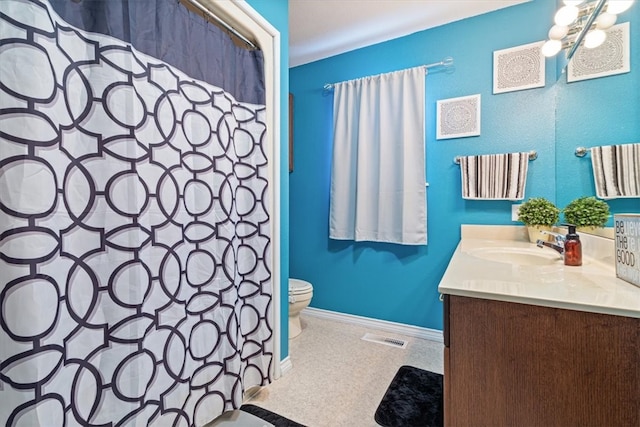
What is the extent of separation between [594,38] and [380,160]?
1.28m

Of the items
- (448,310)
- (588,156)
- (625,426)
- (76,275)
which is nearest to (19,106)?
(76,275)

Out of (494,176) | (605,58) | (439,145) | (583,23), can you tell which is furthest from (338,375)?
(583,23)

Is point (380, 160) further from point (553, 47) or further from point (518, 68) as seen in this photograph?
point (553, 47)

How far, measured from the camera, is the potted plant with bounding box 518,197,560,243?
1571 millimetres

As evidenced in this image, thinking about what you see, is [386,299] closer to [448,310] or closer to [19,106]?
[448,310]

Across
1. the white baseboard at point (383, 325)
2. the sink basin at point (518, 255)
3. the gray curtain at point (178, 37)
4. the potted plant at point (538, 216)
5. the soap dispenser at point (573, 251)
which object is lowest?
the white baseboard at point (383, 325)

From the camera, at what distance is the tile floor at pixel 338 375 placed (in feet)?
4.51

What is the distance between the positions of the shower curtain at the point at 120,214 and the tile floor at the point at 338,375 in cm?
32

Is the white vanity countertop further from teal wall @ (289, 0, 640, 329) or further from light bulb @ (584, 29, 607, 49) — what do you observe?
light bulb @ (584, 29, 607, 49)

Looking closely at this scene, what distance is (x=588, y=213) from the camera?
1.26 metres

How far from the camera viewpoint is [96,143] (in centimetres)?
83

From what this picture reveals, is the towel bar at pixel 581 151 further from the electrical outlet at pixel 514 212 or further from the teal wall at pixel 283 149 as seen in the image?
the teal wall at pixel 283 149

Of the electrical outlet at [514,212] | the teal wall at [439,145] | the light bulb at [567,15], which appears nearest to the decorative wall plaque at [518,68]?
the teal wall at [439,145]

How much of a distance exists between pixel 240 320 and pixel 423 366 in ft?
4.02
